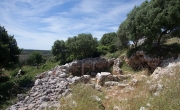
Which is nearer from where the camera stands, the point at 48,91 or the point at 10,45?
the point at 48,91

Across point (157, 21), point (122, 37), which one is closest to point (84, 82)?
point (157, 21)

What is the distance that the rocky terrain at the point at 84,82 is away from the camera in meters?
6.08

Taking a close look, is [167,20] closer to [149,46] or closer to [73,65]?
[149,46]

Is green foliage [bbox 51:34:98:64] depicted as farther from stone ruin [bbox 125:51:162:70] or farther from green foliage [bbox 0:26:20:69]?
green foliage [bbox 0:26:20:69]

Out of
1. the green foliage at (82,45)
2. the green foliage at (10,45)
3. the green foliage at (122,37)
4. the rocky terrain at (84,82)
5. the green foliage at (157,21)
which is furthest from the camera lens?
the green foliage at (82,45)

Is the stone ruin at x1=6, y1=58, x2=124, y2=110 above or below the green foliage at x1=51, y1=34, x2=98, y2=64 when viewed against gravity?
below

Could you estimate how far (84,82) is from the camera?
991 centimetres

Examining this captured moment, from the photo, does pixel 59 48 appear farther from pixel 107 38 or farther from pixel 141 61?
pixel 141 61

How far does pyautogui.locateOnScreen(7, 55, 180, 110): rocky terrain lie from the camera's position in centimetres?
608

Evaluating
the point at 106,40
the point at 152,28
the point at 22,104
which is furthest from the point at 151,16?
the point at 106,40

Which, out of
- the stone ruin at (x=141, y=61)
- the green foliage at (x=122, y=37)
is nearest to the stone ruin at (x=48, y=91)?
the stone ruin at (x=141, y=61)

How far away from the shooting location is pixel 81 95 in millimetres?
6199

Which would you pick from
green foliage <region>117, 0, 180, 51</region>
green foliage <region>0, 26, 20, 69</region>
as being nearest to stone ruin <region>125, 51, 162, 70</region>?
green foliage <region>117, 0, 180, 51</region>

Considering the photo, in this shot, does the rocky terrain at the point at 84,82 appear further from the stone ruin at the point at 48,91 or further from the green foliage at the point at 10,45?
the green foliage at the point at 10,45
